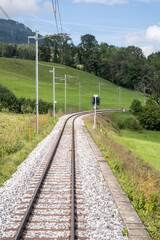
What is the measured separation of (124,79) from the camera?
137m

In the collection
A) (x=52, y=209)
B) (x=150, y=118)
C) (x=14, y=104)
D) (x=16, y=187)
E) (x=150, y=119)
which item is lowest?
(x=52, y=209)

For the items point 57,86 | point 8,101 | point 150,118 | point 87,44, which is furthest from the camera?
point 87,44

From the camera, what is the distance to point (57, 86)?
115812mm

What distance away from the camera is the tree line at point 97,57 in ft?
437

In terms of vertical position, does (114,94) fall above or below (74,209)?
above

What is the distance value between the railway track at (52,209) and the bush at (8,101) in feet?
158

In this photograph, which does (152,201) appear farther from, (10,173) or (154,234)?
(10,173)

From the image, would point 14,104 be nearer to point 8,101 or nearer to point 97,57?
point 8,101

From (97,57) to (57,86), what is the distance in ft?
160

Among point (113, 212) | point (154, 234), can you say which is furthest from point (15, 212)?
point (154, 234)

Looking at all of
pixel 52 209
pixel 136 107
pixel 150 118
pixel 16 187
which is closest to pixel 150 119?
pixel 150 118

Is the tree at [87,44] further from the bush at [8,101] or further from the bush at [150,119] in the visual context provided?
the bush at [8,101]

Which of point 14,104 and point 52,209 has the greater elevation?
point 14,104

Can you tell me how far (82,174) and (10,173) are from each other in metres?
3.32
